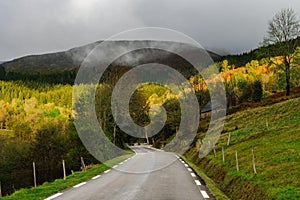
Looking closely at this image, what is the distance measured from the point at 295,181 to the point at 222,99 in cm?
6947

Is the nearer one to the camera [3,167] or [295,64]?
[3,167]

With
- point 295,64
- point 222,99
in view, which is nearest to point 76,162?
point 295,64

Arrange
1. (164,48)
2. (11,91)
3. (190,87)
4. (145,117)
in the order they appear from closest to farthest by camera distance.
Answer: (164,48) → (145,117) → (190,87) → (11,91)

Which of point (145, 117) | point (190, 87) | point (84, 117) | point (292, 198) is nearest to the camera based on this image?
point (292, 198)

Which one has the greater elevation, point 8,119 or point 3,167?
point 8,119

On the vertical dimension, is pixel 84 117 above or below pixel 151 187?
above

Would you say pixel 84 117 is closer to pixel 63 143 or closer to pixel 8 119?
pixel 63 143

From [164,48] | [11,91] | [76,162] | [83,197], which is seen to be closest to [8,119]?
[11,91]

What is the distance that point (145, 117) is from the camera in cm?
6247

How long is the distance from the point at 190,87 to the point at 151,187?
2202 inches

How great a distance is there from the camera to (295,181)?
1006 cm

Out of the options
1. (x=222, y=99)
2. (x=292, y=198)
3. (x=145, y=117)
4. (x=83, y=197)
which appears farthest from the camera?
(x=222, y=99)

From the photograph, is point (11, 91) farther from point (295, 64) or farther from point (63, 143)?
point (295, 64)

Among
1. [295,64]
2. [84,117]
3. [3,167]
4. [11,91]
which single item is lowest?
[3,167]
